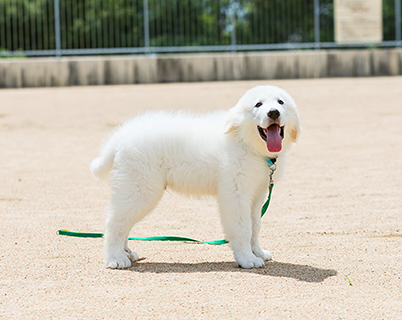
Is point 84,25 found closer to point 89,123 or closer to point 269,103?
point 89,123

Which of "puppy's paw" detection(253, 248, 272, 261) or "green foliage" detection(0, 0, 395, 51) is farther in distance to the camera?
"green foliage" detection(0, 0, 395, 51)

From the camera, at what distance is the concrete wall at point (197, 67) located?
18969mm

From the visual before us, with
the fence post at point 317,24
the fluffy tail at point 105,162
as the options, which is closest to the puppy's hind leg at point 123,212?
the fluffy tail at point 105,162

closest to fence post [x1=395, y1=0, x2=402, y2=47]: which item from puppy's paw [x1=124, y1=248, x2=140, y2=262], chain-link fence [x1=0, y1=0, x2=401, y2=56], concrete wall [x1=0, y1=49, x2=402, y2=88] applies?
chain-link fence [x1=0, y1=0, x2=401, y2=56]

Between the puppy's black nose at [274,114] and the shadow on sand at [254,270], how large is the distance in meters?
1.09

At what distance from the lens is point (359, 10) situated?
19984 mm

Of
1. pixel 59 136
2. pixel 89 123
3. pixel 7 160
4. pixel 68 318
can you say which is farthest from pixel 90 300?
pixel 89 123

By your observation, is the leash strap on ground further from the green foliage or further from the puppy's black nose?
the green foliage

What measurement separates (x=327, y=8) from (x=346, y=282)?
55.3 feet

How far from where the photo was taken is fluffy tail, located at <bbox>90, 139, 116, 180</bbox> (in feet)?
15.9

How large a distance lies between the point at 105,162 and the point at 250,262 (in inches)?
52.6

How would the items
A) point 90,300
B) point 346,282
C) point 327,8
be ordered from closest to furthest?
point 90,300
point 346,282
point 327,8

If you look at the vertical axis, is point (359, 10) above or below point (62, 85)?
above

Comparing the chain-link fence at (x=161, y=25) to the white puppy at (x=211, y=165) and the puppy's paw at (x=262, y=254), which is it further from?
the puppy's paw at (x=262, y=254)
